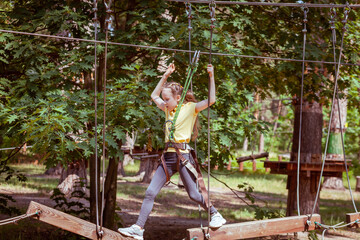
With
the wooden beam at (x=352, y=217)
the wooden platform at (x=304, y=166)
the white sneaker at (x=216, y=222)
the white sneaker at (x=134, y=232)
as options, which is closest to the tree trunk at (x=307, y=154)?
the wooden platform at (x=304, y=166)

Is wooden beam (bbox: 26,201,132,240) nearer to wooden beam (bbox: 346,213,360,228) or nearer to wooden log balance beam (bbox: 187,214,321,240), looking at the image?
wooden log balance beam (bbox: 187,214,321,240)

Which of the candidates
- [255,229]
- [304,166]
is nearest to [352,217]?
[255,229]

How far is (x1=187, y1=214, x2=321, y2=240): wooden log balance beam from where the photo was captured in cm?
422

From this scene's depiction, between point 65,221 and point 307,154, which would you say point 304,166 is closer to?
point 307,154

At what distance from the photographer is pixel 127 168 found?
933 inches

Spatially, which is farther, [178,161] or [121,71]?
[121,71]

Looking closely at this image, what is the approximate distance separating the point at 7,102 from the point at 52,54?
1.08m

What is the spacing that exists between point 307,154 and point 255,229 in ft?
19.7

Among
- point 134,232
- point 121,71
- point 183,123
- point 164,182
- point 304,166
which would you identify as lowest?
point 134,232

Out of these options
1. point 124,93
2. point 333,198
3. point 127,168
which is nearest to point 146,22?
point 124,93

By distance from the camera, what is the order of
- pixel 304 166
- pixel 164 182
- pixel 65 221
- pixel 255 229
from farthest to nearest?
pixel 304 166 → pixel 255 229 → pixel 164 182 → pixel 65 221

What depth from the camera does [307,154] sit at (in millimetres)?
10195

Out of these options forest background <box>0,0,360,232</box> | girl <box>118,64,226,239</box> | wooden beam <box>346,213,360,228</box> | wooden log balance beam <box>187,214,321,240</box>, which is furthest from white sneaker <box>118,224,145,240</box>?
wooden beam <box>346,213,360,228</box>

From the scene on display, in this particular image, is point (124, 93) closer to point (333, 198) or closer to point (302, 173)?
point (302, 173)
